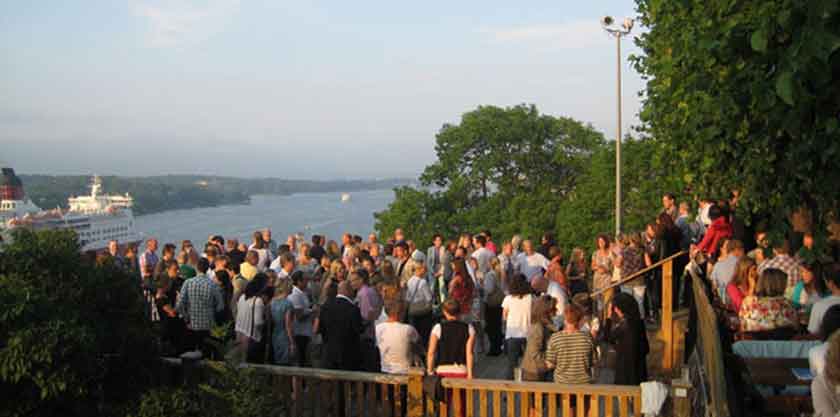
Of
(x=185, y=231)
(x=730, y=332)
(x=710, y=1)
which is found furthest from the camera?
(x=185, y=231)

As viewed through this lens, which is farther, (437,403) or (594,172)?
(594,172)

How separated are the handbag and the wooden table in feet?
14.5

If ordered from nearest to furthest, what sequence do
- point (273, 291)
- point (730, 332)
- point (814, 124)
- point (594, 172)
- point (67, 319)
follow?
point (814, 124) → point (67, 319) → point (730, 332) → point (273, 291) → point (594, 172)

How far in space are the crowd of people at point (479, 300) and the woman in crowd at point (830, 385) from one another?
17.7 inches

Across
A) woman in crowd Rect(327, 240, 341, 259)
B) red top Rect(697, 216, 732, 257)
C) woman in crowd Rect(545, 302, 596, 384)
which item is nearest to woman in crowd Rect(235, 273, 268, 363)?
woman in crowd Rect(545, 302, 596, 384)

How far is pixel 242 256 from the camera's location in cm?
1359

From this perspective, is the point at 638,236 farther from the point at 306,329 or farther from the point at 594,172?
the point at 594,172

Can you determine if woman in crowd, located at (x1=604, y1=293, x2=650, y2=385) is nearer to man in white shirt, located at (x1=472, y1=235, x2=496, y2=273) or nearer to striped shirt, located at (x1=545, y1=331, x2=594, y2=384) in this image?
striped shirt, located at (x1=545, y1=331, x2=594, y2=384)

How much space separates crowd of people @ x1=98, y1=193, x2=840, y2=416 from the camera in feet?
26.0

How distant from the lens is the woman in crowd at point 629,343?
319 inches

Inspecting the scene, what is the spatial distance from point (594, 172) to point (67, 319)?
43126 millimetres

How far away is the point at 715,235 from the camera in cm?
1170

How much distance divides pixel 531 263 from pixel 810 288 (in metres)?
4.46

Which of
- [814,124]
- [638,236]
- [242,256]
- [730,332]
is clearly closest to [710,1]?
[814,124]
